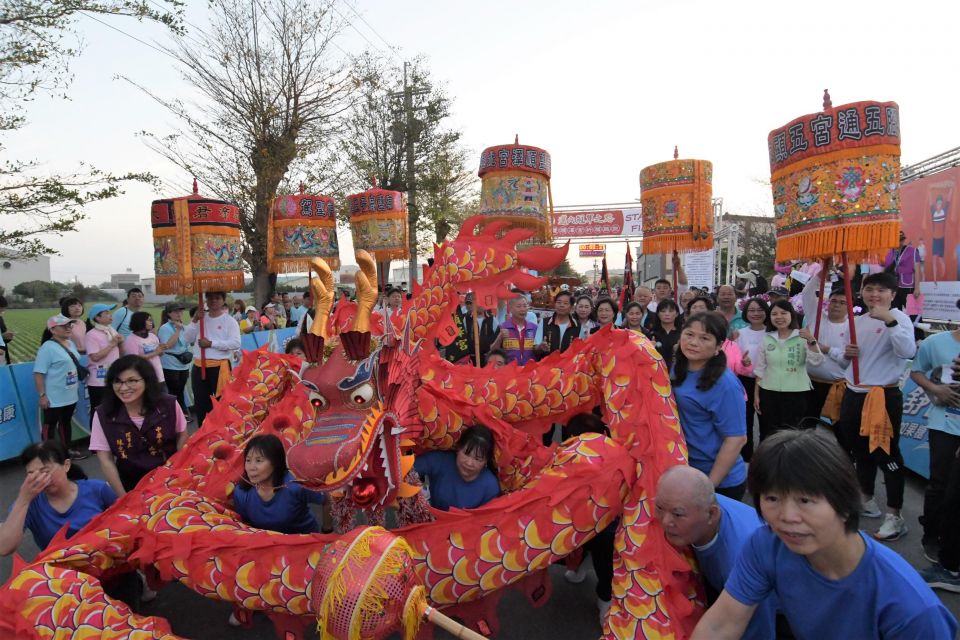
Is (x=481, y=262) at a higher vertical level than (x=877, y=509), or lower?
higher

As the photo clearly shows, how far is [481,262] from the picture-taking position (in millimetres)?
3029

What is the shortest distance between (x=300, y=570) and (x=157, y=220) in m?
3.98

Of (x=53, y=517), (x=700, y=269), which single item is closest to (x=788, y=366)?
(x=53, y=517)

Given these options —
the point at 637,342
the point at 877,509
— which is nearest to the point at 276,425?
the point at 637,342

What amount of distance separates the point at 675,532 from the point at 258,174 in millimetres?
13912

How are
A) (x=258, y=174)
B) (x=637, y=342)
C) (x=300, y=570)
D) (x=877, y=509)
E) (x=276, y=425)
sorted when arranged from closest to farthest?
(x=300, y=570) → (x=637, y=342) → (x=276, y=425) → (x=877, y=509) → (x=258, y=174)

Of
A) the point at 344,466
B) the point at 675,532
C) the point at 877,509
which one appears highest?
the point at 344,466

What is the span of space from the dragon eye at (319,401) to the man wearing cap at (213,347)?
3811mm

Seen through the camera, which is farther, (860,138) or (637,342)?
(860,138)

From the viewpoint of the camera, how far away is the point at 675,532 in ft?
5.75

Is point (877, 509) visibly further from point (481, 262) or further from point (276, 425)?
point (276, 425)

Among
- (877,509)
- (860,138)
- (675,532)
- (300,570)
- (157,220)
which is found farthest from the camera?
(157,220)

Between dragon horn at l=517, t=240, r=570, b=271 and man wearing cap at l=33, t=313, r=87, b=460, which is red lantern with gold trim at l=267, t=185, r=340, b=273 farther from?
dragon horn at l=517, t=240, r=570, b=271

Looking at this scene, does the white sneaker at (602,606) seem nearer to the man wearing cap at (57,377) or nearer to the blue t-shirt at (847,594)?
the blue t-shirt at (847,594)
